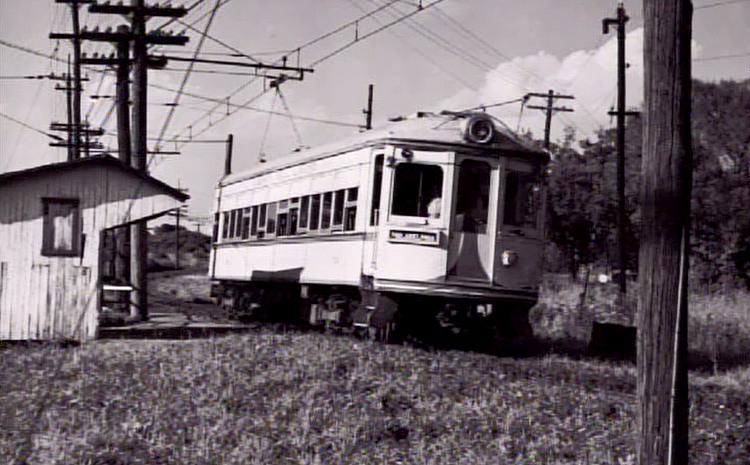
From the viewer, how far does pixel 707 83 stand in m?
46.0

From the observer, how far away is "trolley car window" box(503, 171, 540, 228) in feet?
53.0

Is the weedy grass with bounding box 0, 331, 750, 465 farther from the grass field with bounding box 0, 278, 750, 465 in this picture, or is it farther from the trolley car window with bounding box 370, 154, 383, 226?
the trolley car window with bounding box 370, 154, 383, 226

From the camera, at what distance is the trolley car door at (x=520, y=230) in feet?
52.4

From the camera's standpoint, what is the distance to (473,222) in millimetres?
15953

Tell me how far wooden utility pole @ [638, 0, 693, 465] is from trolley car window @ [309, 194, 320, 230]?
37.9 feet

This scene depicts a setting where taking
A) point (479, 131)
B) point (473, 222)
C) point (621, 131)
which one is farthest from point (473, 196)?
point (621, 131)

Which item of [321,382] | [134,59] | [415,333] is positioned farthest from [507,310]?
[134,59]

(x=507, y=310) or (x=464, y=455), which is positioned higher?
(x=507, y=310)

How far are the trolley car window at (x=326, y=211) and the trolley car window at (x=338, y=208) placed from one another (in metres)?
0.24

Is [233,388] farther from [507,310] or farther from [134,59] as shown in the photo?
[134,59]

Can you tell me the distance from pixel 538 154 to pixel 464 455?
7303 millimetres

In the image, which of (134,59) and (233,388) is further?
(134,59)

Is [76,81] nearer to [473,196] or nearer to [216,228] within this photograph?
[216,228]

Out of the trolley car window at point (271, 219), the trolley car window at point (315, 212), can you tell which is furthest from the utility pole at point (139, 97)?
the trolley car window at point (315, 212)
